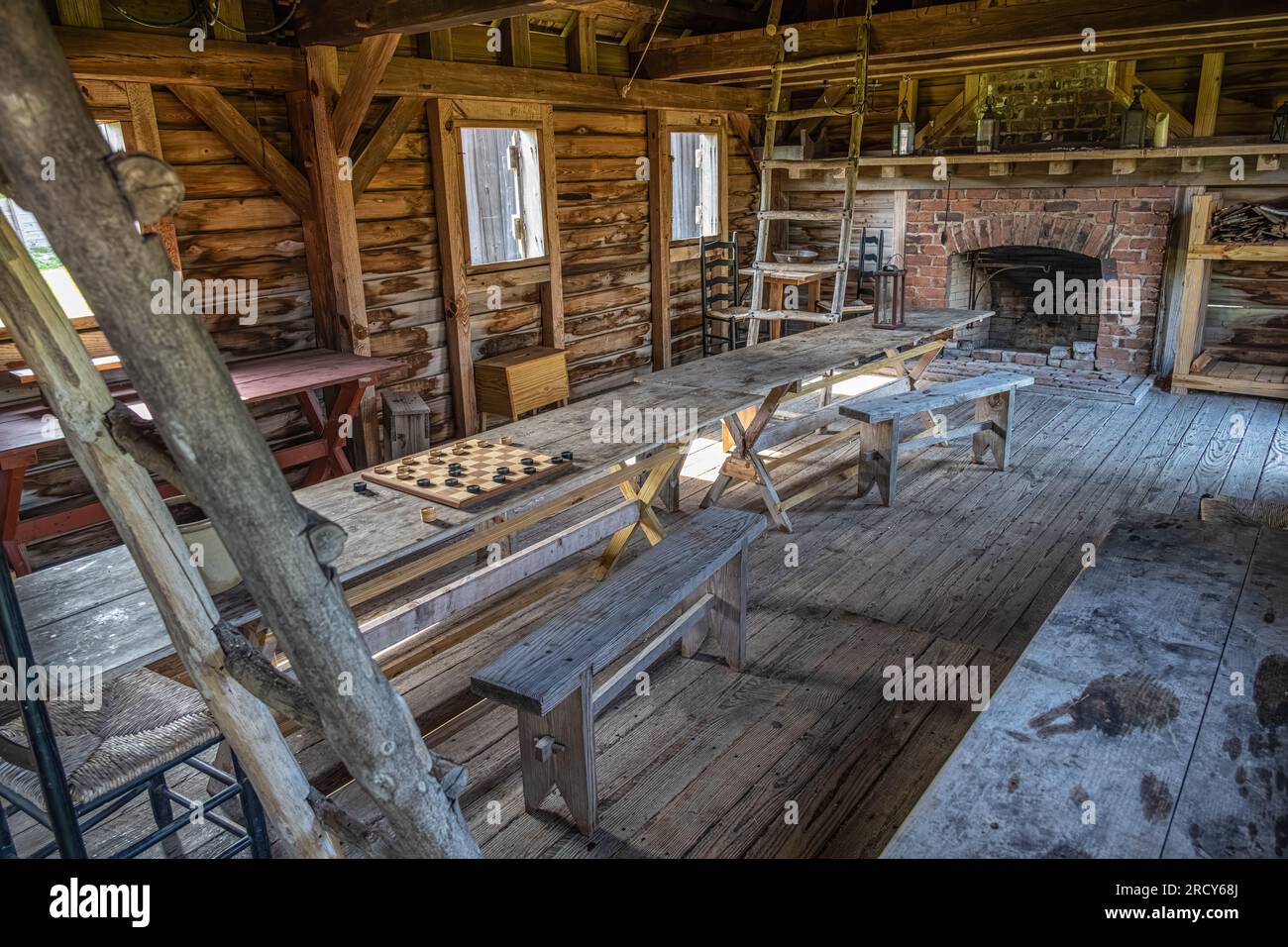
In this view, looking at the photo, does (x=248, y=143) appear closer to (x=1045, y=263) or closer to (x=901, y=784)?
(x=901, y=784)

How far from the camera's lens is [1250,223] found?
7309mm

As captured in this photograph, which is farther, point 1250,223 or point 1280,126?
point 1250,223

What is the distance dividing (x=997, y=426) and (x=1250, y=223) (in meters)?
3.07

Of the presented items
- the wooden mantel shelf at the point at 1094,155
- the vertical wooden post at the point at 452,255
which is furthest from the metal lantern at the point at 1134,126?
the vertical wooden post at the point at 452,255

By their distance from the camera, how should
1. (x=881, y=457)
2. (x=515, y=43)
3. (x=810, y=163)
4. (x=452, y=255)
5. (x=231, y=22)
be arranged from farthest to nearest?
1. (x=810, y=163)
2. (x=515, y=43)
3. (x=452, y=255)
4. (x=881, y=457)
5. (x=231, y=22)

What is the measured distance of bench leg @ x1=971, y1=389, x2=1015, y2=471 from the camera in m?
6.31

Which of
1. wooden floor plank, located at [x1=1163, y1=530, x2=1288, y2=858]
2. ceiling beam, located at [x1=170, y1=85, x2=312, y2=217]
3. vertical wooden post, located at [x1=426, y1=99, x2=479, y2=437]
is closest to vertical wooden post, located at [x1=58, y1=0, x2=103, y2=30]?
ceiling beam, located at [x1=170, y1=85, x2=312, y2=217]

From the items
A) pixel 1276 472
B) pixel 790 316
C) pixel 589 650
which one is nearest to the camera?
pixel 589 650

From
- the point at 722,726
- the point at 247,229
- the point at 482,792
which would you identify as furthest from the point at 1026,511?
the point at 247,229

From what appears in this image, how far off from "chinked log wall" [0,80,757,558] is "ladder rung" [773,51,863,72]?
1637mm

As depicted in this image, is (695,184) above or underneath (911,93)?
underneath

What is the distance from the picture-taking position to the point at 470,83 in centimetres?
618

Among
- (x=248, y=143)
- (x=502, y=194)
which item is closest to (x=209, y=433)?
(x=248, y=143)
